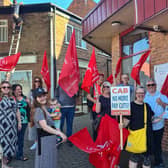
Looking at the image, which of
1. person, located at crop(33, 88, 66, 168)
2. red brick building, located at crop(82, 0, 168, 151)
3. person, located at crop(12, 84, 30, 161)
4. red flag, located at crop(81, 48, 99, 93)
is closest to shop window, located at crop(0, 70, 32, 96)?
red brick building, located at crop(82, 0, 168, 151)

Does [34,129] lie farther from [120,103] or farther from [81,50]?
[81,50]

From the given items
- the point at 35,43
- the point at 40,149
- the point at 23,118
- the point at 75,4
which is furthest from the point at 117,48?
the point at 75,4

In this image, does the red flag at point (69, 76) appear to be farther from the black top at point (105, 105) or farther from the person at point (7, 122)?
the person at point (7, 122)

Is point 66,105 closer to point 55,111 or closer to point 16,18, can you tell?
point 55,111

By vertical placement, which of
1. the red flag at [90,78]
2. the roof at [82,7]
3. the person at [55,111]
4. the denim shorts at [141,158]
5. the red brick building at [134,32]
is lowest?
the denim shorts at [141,158]

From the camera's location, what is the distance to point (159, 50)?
17.9 ft

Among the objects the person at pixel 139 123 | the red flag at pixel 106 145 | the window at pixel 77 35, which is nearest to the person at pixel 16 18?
the window at pixel 77 35

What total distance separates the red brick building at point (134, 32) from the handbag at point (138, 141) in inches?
72.9

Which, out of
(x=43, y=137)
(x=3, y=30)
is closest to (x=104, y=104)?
(x=43, y=137)

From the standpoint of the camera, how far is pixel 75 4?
2184 centimetres

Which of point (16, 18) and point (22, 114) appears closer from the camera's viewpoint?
point (22, 114)

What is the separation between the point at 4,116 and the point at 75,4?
19663mm

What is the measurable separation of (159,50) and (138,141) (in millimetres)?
2831

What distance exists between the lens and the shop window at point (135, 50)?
20.1ft
